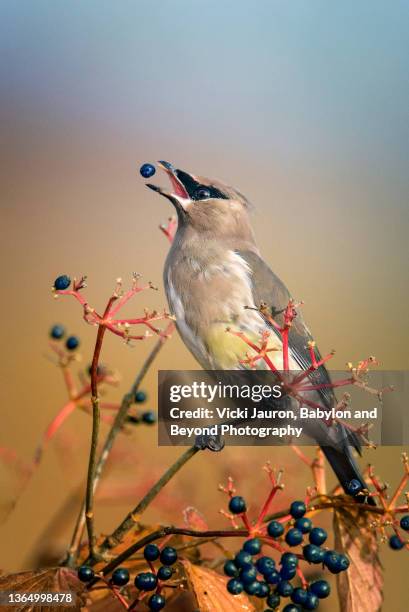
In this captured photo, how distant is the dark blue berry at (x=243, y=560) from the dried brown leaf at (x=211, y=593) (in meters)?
0.04

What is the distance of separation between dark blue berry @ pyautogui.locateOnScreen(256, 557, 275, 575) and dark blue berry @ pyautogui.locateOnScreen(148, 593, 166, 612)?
0.15m

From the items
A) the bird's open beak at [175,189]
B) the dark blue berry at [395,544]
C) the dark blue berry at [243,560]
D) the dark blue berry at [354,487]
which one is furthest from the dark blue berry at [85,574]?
the bird's open beak at [175,189]

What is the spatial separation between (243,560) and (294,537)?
0.27 ft

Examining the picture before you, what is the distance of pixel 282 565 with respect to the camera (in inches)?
45.1

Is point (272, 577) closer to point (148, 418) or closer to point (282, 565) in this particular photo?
point (282, 565)

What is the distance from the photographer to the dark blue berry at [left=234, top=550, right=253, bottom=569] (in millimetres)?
1127

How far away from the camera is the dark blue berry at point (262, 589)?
44.4 inches

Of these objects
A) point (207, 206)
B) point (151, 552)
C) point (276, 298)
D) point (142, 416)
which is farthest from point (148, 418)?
point (207, 206)

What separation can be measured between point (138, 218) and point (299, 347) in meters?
0.78

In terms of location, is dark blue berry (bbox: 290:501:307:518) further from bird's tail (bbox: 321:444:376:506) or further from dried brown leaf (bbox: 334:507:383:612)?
bird's tail (bbox: 321:444:376:506)

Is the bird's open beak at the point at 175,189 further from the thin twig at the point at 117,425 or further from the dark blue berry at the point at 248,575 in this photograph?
the dark blue berry at the point at 248,575

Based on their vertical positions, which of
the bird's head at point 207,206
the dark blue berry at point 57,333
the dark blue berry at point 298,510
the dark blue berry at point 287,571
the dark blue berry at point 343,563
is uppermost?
the bird's head at point 207,206

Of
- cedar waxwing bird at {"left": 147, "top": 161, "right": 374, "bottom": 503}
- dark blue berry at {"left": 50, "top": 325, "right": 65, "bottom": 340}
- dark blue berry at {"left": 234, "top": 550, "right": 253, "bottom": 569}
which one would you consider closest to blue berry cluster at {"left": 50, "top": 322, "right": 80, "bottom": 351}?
dark blue berry at {"left": 50, "top": 325, "right": 65, "bottom": 340}

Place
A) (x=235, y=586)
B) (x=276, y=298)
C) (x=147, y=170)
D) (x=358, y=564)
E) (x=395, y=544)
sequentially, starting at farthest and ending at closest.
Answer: (x=276, y=298) → (x=147, y=170) → (x=395, y=544) → (x=358, y=564) → (x=235, y=586)
